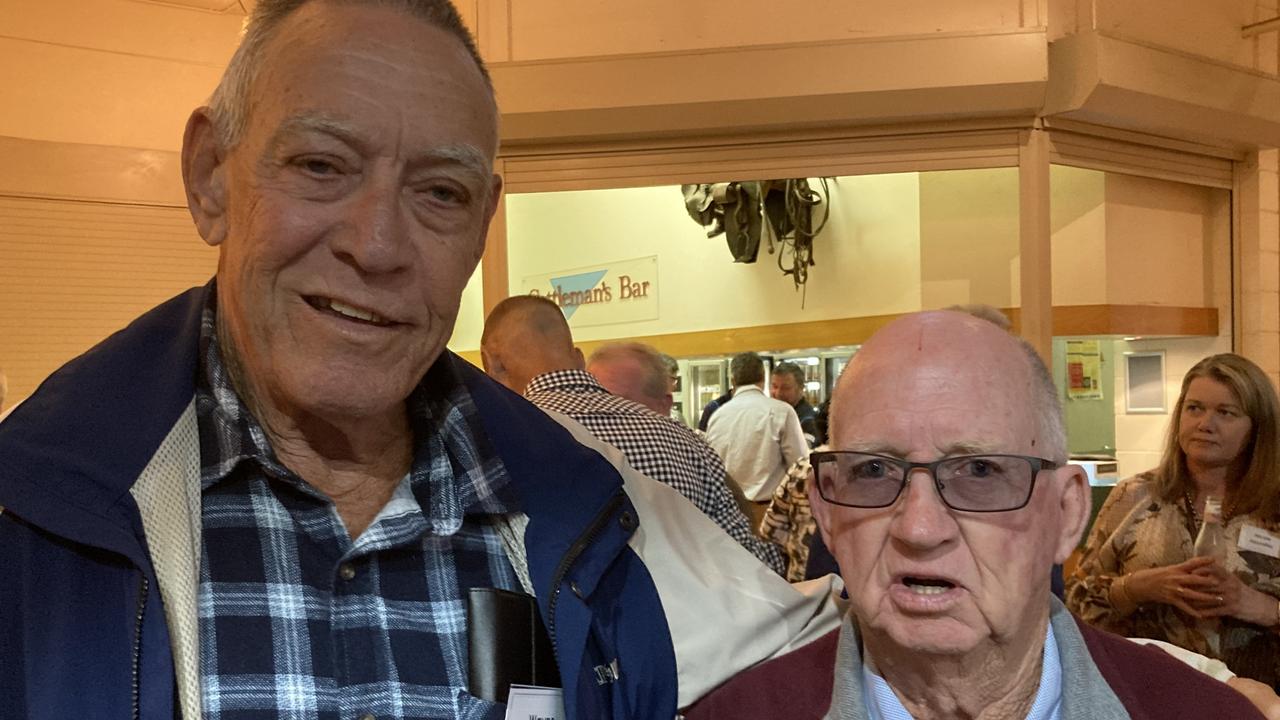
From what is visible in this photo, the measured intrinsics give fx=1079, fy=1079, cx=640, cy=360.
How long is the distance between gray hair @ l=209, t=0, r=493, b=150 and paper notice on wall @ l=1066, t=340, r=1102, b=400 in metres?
4.88

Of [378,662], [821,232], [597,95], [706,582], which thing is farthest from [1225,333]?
[378,662]

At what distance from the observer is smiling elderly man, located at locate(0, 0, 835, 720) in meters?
1.25

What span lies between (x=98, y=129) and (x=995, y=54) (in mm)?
4473

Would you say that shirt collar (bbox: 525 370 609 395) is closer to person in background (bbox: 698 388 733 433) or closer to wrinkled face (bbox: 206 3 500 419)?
wrinkled face (bbox: 206 3 500 419)

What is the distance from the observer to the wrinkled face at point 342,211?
4.66 ft

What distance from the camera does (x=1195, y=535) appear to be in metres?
3.69

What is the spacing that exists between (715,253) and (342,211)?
5124 millimetres

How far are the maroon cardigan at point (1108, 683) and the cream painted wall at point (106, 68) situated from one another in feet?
16.1

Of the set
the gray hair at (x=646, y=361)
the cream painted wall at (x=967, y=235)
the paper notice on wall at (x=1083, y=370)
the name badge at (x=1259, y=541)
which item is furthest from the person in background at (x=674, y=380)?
the name badge at (x=1259, y=541)

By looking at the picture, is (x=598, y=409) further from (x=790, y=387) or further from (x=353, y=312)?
(x=790, y=387)

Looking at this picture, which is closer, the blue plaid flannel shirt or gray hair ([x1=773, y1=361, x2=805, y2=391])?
the blue plaid flannel shirt

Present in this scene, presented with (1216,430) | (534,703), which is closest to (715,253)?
(1216,430)

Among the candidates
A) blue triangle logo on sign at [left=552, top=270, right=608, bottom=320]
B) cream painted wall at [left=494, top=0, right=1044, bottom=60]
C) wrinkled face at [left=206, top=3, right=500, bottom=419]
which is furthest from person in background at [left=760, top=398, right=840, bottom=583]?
wrinkled face at [left=206, top=3, right=500, bottom=419]

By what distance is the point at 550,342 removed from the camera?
4227 mm
